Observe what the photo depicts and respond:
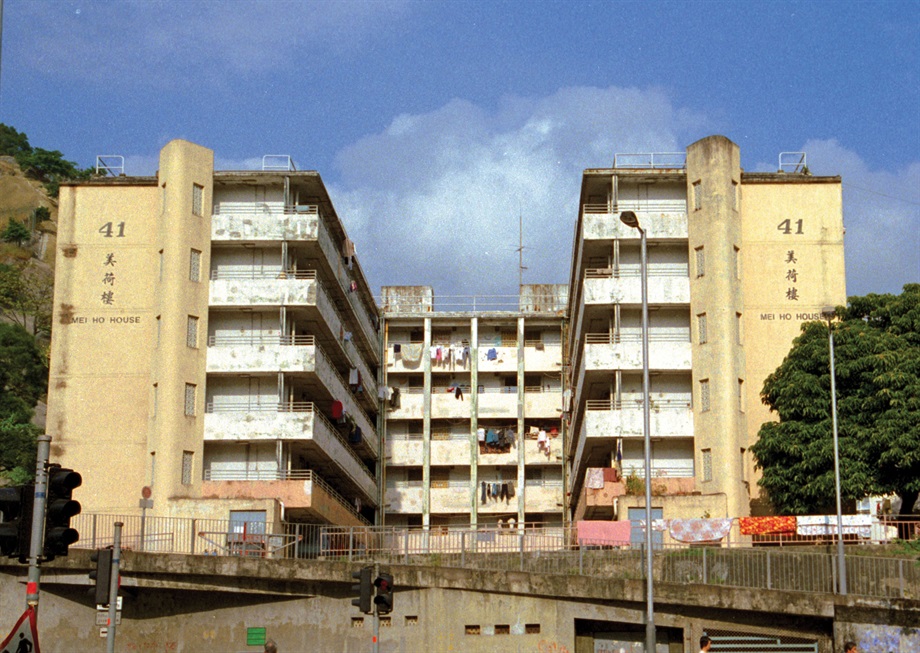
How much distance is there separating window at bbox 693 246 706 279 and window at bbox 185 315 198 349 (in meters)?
20.7

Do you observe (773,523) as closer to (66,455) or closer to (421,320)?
(66,455)


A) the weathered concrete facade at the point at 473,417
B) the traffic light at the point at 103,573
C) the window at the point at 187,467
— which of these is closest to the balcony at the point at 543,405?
the weathered concrete facade at the point at 473,417

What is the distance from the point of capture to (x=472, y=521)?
7962 cm

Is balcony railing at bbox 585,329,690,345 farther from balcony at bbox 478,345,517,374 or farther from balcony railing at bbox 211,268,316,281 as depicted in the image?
balcony at bbox 478,345,517,374

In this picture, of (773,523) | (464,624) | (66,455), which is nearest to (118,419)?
(66,455)

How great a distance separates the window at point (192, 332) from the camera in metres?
54.8

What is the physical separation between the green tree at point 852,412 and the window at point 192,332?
73.3 feet

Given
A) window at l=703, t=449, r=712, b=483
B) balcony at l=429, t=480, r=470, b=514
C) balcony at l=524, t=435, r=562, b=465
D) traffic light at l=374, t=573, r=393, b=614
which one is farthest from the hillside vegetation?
traffic light at l=374, t=573, r=393, b=614

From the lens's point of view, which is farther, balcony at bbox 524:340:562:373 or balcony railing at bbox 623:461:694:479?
balcony at bbox 524:340:562:373

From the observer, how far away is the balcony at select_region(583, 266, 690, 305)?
57.5 m

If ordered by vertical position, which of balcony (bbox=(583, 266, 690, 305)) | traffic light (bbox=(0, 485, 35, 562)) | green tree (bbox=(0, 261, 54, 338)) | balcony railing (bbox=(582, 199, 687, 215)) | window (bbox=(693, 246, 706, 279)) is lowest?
traffic light (bbox=(0, 485, 35, 562))

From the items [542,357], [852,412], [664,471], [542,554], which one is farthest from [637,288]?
[542,357]

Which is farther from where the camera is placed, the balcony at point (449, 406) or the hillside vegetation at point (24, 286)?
the balcony at point (449, 406)

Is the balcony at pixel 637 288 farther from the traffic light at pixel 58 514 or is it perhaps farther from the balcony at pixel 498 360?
the traffic light at pixel 58 514
